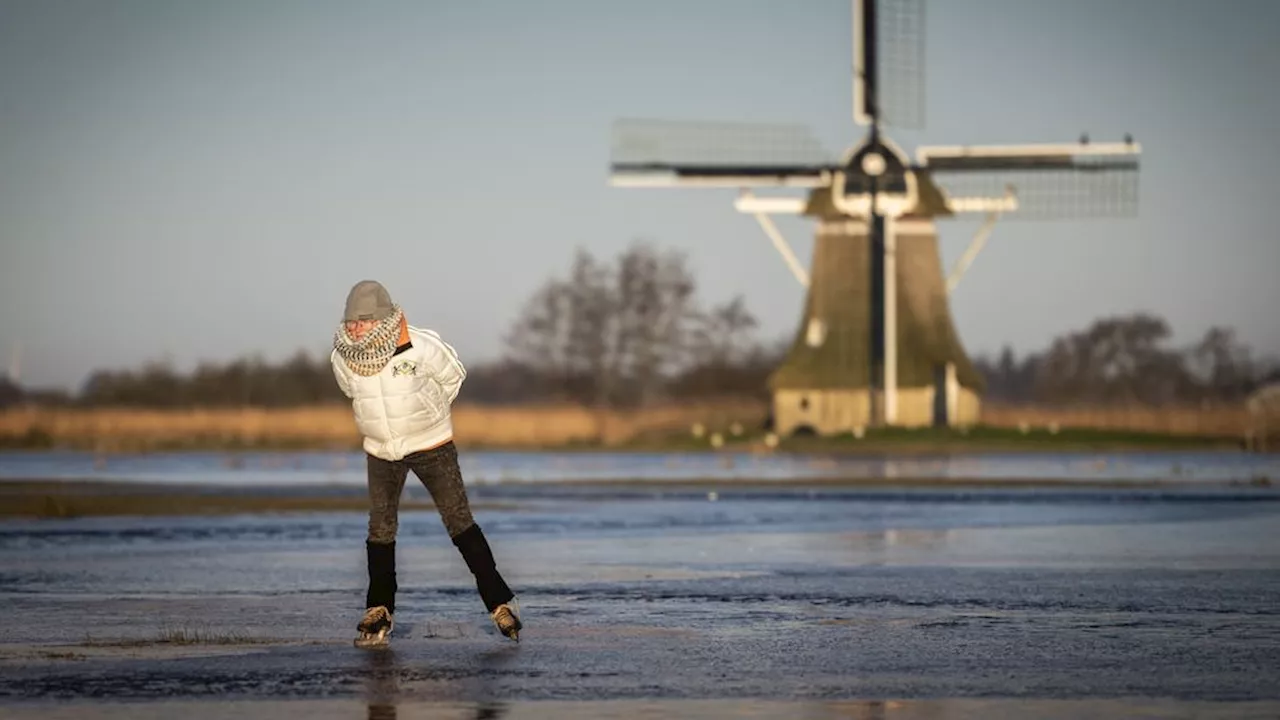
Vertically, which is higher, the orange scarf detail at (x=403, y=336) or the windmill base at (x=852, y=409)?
the orange scarf detail at (x=403, y=336)

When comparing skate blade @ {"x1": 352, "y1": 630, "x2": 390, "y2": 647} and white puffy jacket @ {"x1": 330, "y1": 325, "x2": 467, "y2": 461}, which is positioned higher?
white puffy jacket @ {"x1": 330, "y1": 325, "x2": 467, "y2": 461}

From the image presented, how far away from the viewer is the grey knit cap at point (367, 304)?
11.3 m

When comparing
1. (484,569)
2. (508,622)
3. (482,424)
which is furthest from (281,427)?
(508,622)

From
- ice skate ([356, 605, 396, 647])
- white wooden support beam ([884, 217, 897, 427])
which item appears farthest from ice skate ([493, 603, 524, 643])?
white wooden support beam ([884, 217, 897, 427])

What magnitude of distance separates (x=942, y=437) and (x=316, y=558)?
39.1 m

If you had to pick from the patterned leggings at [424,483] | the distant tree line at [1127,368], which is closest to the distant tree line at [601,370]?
the distant tree line at [1127,368]

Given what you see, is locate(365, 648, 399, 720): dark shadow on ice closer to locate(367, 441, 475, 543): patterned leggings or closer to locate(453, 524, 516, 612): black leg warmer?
locate(453, 524, 516, 612): black leg warmer

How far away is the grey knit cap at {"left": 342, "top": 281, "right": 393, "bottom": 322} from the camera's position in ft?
37.1

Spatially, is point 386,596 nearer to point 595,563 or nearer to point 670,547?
point 595,563

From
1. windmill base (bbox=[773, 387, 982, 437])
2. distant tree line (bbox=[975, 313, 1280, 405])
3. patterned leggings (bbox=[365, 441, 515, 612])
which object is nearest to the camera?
patterned leggings (bbox=[365, 441, 515, 612])

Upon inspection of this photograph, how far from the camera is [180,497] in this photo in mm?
29656

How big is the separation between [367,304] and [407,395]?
0.50 m

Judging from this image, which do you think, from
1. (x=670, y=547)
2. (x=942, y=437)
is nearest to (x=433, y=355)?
(x=670, y=547)

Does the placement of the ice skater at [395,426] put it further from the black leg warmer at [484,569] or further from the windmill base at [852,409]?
the windmill base at [852,409]
